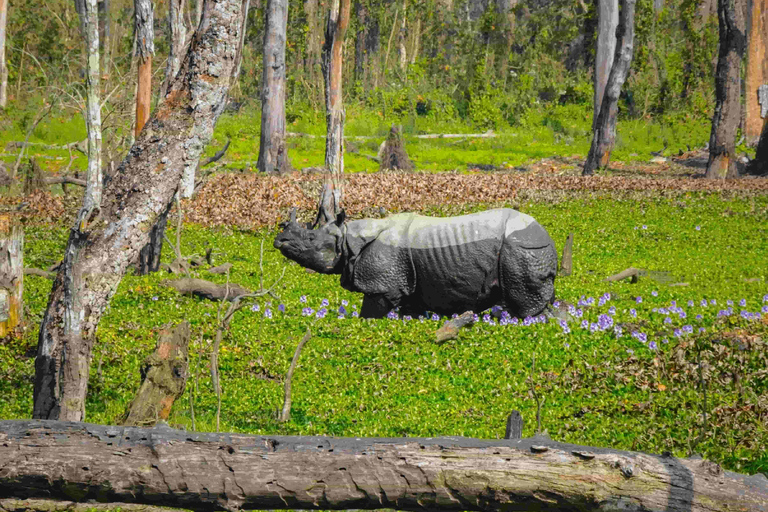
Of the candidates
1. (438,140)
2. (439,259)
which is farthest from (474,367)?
(438,140)

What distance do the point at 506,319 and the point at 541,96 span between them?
96.6 feet

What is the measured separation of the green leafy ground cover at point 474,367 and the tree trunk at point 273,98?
10.6 m

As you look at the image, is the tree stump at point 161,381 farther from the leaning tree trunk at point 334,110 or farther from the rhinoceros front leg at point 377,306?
the leaning tree trunk at point 334,110

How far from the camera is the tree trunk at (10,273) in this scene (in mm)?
9344

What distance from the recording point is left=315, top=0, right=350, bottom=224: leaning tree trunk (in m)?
16.7

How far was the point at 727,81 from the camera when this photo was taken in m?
21.9

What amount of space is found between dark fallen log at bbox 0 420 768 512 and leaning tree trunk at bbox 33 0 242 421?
140cm

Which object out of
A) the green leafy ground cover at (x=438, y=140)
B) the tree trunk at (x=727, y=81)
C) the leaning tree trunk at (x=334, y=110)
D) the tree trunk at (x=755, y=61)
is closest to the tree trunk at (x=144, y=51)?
the leaning tree trunk at (x=334, y=110)

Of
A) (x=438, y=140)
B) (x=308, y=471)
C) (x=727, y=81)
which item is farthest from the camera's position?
(x=438, y=140)

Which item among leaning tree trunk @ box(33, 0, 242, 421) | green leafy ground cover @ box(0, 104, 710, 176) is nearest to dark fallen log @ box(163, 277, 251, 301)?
leaning tree trunk @ box(33, 0, 242, 421)

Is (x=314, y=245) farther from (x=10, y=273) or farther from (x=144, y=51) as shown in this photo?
(x=144, y=51)

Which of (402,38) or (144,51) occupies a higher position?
(402,38)

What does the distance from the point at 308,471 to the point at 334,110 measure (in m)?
13.5

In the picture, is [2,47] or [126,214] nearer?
[126,214]
